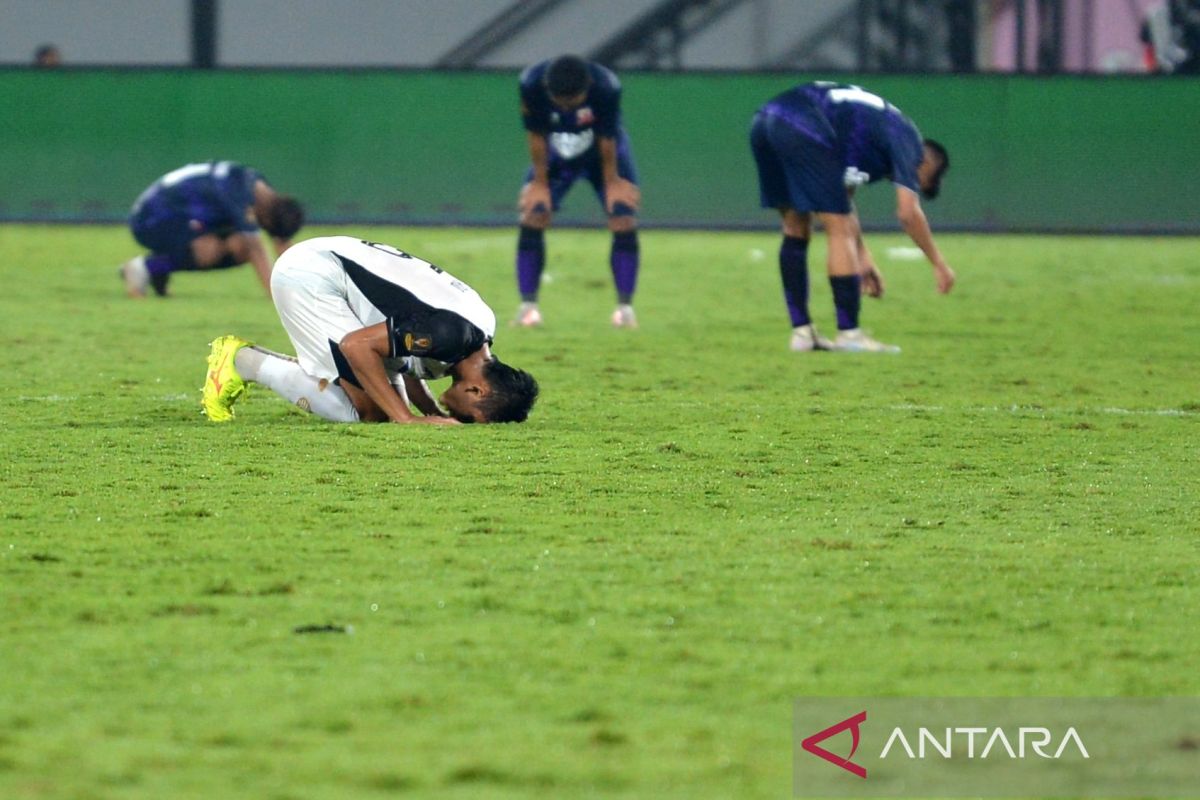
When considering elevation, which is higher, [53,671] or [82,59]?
[53,671]

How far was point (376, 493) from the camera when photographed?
564 cm

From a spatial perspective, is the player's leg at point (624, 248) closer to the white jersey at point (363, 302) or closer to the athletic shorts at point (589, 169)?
the athletic shorts at point (589, 169)

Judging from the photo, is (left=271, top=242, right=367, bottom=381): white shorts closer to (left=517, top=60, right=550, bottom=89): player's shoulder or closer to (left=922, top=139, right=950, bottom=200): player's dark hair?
(left=922, top=139, right=950, bottom=200): player's dark hair

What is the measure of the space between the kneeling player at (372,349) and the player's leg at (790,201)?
114 inches

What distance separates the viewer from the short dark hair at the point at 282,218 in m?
11.5

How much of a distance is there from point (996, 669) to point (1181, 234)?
15.8 meters

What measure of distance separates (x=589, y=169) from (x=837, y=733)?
7956 mm

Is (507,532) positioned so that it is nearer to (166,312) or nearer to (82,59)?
(166,312)

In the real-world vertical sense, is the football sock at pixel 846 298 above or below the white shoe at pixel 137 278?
above

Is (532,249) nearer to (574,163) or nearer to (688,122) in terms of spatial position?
(574,163)

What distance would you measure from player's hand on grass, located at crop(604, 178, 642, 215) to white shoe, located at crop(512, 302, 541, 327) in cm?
66

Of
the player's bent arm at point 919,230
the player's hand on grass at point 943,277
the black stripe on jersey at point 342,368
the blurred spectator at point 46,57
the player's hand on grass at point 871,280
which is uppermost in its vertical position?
the black stripe on jersey at point 342,368

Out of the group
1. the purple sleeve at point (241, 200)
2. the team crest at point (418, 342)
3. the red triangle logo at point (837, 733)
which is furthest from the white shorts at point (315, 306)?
the purple sleeve at point (241, 200)

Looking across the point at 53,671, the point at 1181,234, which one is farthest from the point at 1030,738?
the point at 1181,234
